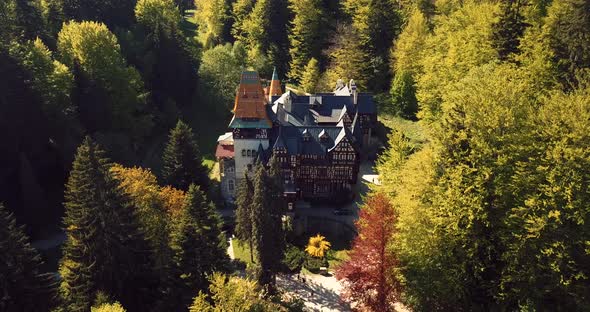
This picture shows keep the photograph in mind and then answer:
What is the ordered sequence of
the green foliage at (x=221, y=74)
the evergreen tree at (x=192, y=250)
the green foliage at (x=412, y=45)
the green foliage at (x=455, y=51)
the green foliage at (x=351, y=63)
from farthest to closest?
the green foliage at (x=351, y=63) → the green foliage at (x=221, y=74) → the green foliage at (x=412, y=45) → the green foliage at (x=455, y=51) → the evergreen tree at (x=192, y=250)

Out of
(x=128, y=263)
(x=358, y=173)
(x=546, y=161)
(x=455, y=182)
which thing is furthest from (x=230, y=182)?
(x=546, y=161)

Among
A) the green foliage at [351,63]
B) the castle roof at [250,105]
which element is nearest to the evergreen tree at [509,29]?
the castle roof at [250,105]

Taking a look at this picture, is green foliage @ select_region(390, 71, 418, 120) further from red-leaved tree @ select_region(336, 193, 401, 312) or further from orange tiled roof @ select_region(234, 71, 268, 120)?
red-leaved tree @ select_region(336, 193, 401, 312)

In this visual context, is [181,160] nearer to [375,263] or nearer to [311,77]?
[375,263]

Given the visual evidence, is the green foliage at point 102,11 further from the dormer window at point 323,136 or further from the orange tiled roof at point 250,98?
the dormer window at point 323,136

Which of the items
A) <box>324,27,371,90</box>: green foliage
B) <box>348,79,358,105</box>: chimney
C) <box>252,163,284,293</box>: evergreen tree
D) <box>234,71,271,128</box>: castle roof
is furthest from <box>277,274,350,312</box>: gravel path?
<box>324,27,371,90</box>: green foliage

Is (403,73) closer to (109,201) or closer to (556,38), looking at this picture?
(556,38)

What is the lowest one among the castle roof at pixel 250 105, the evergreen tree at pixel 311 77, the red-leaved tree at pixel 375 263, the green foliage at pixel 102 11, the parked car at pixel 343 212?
the parked car at pixel 343 212

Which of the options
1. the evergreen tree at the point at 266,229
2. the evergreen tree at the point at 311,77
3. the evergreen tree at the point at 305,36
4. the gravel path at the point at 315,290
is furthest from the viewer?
the evergreen tree at the point at 305,36
